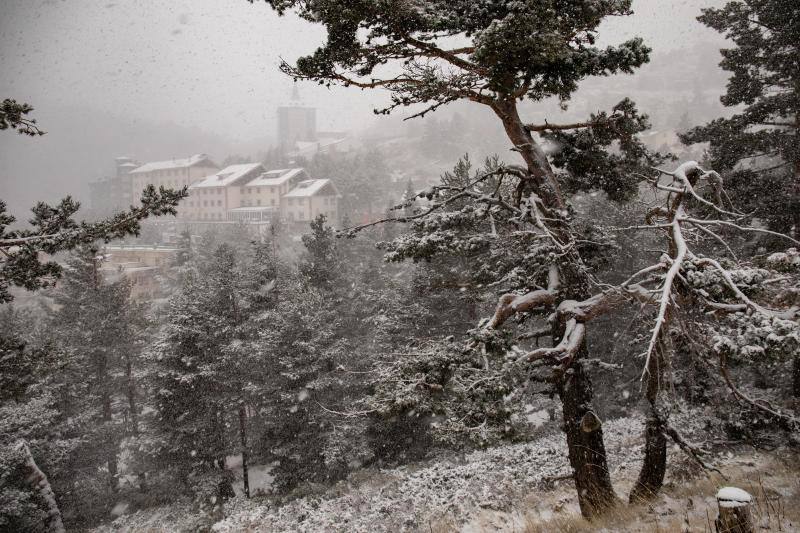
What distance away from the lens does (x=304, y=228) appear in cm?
7662

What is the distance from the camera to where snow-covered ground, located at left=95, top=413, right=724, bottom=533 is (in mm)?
10461

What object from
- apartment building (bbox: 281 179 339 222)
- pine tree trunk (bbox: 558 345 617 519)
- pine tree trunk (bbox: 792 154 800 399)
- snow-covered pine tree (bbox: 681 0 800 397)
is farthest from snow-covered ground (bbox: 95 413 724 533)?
apartment building (bbox: 281 179 339 222)

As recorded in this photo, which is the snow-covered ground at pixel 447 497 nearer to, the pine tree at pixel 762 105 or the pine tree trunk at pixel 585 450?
the pine tree trunk at pixel 585 450

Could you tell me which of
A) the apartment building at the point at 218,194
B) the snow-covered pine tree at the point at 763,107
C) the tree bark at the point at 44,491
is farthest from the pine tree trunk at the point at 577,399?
the apartment building at the point at 218,194

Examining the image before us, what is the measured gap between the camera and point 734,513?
3678 millimetres

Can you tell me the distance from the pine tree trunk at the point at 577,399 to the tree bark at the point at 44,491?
22.4m

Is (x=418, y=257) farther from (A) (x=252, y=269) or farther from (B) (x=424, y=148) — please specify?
(B) (x=424, y=148)

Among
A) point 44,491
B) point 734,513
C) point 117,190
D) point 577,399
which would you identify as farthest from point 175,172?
point 734,513

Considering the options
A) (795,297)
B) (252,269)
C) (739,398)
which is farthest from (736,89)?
(252,269)

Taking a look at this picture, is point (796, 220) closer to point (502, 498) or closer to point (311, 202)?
point (502, 498)

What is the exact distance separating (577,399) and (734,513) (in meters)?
3.05

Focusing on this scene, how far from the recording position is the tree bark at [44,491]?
58.3 ft

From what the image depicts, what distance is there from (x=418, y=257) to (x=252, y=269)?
17.5m

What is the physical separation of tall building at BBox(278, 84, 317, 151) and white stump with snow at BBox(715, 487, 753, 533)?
192621 mm
